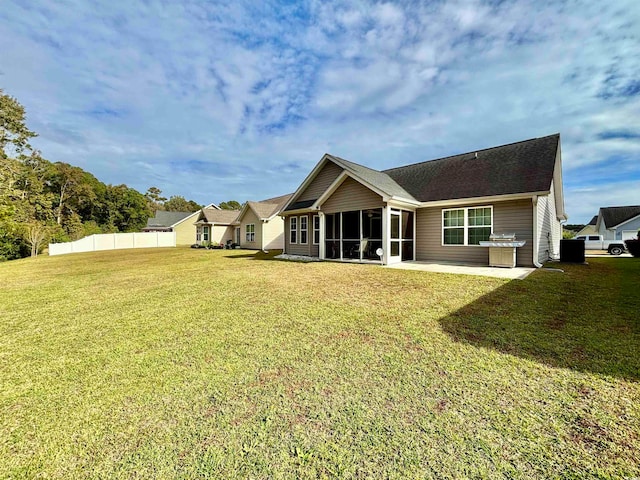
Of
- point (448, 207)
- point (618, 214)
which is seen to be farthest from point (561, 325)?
point (618, 214)

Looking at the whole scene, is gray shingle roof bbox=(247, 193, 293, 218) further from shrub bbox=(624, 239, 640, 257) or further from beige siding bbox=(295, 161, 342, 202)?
shrub bbox=(624, 239, 640, 257)

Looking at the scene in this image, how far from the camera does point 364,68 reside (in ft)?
43.0

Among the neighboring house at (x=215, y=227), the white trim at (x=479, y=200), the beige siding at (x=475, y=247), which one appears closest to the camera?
the white trim at (x=479, y=200)

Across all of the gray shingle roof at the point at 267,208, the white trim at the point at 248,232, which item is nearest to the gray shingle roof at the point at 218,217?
the white trim at the point at 248,232

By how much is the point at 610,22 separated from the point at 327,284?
41.9 feet

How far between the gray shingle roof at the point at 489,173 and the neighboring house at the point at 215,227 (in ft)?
71.1

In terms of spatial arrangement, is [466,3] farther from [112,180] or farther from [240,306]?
[112,180]

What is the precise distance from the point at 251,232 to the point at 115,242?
1977 centimetres

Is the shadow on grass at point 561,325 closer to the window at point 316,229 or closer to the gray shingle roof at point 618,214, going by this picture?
the window at point 316,229

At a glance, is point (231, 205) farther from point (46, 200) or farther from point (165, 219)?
point (46, 200)

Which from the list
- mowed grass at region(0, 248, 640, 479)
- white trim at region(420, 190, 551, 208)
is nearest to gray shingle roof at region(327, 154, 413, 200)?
white trim at region(420, 190, 551, 208)

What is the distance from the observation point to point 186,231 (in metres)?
37.5

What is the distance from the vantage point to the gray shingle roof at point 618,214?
1251 inches

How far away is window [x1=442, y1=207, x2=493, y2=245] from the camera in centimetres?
1150
